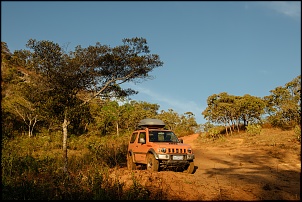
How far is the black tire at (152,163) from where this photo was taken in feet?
34.8

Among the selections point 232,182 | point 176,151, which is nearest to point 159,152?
point 176,151

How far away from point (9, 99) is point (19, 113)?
2.11 meters

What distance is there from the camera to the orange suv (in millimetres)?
10648

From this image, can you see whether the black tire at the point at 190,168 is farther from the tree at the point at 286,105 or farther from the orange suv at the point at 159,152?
the tree at the point at 286,105

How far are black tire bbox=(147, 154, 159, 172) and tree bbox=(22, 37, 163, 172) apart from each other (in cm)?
382

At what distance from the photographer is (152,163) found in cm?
1082

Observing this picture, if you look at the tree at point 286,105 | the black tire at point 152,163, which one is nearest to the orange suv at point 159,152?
the black tire at point 152,163

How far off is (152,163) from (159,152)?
0.60 m

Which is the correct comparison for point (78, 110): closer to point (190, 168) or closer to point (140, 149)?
point (140, 149)

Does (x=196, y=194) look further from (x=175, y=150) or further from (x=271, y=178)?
(x=271, y=178)

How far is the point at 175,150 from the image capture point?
10.9 meters

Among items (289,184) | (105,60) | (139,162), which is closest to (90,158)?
(139,162)

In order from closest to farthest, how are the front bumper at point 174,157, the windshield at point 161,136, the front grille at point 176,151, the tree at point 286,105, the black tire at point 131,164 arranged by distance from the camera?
the front bumper at point 174,157 < the front grille at point 176,151 < the windshield at point 161,136 < the black tire at point 131,164 < the tree at point 286,105

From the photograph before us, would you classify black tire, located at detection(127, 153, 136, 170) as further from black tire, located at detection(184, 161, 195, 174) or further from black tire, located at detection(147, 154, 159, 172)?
black tire, located at detection(184, 161, 195, 174)
